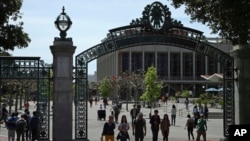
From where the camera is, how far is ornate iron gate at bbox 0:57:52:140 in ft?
58.9

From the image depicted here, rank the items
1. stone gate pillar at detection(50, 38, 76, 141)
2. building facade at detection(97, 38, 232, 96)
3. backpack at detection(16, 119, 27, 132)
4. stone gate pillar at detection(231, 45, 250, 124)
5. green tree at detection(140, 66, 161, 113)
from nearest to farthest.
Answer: stone gate pillar at detection(50, 38, 76, 141) < stone gate pillar at detection(231, 45, 250, 124) < backpack at detection(16, 119, 27, 132) < green tree at detection(140, 66, 161, 113) < building facade at detection(97, 38, 232, 96)

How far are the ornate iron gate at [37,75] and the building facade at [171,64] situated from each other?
285 ft

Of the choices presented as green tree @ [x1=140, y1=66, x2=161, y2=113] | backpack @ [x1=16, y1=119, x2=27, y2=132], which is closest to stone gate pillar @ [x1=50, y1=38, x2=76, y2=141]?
backpack @ [x1=16, y1=119, x2=27, y2=132]

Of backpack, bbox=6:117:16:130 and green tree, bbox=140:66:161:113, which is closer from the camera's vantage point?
backpack, bbox=6:117:16:130

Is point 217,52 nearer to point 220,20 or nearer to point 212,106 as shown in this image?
point 220,20

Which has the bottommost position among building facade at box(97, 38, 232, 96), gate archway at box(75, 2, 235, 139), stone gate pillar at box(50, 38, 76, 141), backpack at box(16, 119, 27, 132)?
backpack at box(16, 119, 27, 132)

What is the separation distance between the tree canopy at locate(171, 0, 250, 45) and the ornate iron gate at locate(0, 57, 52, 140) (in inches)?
223

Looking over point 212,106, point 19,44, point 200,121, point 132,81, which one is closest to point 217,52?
point 200,121

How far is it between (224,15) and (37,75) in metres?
7.43

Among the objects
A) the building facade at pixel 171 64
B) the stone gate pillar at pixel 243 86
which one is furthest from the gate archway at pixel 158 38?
the building facade at pixel 171 64

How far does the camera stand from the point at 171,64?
108 meters

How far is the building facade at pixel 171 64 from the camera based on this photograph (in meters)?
106

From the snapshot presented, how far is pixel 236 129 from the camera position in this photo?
7023mm

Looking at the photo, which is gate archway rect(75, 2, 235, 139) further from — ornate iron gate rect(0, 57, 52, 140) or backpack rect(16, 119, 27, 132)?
backpack rect(16, 119, 27, 132)
